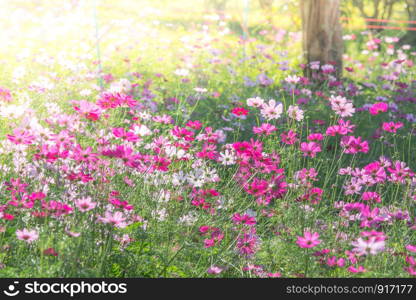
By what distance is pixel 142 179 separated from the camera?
8.52ft

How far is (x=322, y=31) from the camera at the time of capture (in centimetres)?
627

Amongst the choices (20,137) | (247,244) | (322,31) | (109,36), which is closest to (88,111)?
(20,137)

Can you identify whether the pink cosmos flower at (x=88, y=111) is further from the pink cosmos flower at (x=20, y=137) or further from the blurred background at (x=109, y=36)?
the blurred background at (x=109, y=36)

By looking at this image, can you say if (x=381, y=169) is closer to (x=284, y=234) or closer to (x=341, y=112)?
(x=341, y=112)

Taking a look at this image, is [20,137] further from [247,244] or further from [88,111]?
[247,244]

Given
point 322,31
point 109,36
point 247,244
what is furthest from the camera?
point 109,36

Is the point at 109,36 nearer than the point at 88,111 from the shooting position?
No

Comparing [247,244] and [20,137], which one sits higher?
[20,137]

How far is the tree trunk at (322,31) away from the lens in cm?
620

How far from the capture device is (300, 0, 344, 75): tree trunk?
6.20 meters

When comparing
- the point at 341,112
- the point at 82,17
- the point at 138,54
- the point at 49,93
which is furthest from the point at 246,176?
the point at 82,17

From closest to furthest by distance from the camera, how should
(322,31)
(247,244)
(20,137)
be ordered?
(20,137), (247,244), (322,31)

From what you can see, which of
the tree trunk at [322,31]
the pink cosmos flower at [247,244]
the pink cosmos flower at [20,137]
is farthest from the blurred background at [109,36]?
the pink cosmos flower at [247,244]

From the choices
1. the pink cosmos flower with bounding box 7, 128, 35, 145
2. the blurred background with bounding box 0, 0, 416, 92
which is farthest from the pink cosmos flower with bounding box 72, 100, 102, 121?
the blurred background with bounding box 0, 0, 416, 92
